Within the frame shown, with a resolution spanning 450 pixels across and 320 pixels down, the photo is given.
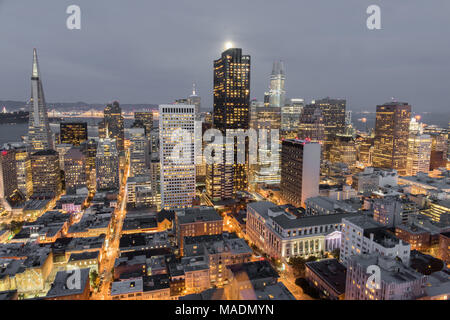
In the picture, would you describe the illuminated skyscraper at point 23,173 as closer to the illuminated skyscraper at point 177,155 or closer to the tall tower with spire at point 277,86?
the illuminated skyscraper at point 177,155

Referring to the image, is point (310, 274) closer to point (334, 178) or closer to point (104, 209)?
point (104, 209)

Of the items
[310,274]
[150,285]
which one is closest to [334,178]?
[310,274]

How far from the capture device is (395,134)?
5681cm

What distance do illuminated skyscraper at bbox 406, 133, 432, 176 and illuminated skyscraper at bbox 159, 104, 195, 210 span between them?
44135mm

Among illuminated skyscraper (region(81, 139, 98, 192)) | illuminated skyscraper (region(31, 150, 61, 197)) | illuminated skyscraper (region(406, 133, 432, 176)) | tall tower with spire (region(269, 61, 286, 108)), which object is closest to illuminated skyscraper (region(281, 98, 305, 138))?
tall tower with spire (region(269, 61, 286, 108))

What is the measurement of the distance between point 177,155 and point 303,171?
1592 centimetres

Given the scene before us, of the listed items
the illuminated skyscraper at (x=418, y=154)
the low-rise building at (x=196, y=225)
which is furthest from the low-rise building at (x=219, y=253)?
the illuminated skyscraper at (x=418, y=154)

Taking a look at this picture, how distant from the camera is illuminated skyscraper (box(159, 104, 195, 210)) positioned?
3684 cm

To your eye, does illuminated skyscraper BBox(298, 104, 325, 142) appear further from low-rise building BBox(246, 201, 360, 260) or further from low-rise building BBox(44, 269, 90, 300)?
low-rise building BBox(44, 269, 90, 300)

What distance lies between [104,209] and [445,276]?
107 ft

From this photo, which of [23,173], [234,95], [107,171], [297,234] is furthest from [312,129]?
[23,173]

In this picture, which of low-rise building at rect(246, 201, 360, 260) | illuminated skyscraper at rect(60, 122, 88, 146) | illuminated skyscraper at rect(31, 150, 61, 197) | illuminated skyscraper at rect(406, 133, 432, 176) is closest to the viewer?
low-rise building at rect(246, 201, 360, 260)

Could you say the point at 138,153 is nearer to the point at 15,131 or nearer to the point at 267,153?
the point at 267,153
